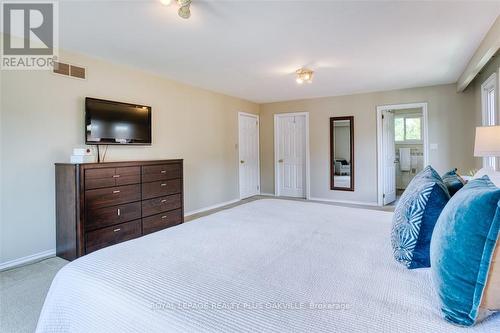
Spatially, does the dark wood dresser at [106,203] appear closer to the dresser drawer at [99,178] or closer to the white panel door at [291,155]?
the dresser drawer at [99,178]

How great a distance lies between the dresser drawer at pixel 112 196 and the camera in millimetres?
2861

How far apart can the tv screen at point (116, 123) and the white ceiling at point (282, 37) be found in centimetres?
62

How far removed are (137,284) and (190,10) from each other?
223cm

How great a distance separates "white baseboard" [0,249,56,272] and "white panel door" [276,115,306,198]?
479cm

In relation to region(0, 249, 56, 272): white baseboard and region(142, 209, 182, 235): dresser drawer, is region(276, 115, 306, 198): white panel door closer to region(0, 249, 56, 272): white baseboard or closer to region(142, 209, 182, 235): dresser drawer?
region(142, 209, 182, 235): dresser drawer

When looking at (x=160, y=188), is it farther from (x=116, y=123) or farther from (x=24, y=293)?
(x=24, y=293)

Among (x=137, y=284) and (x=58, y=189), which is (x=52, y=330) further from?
(x=58, y=189)

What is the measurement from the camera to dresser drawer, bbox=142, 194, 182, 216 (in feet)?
11.5

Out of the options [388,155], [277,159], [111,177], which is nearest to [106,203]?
[111,177]

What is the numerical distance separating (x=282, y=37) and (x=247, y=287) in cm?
267

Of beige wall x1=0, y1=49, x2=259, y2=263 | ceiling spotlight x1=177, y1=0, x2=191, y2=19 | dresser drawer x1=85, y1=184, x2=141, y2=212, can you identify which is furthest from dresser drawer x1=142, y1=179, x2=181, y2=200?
ceiling spotlight x1=177, y1=0, x2=191, y2=19

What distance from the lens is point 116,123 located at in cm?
351

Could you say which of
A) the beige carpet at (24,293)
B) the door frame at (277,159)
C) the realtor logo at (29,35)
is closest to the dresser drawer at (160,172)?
the beige carpet at (24,293)

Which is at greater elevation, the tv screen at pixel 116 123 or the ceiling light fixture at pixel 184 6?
the ceiling light fixture at pixel 184 6
